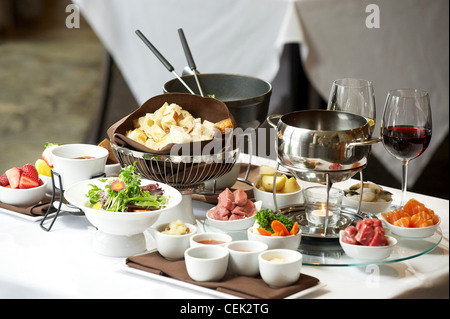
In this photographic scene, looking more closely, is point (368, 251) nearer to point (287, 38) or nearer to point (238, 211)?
point (238, 211)

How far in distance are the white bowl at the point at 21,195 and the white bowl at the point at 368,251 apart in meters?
0.70

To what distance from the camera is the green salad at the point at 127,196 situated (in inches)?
47.1

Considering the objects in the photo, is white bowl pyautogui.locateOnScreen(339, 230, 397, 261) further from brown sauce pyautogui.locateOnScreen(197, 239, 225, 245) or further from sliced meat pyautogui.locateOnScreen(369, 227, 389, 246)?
brown sauce pyautogui.locateOnScreen(197, 239, 225, 245)

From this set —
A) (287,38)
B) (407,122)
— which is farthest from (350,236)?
(287,38)

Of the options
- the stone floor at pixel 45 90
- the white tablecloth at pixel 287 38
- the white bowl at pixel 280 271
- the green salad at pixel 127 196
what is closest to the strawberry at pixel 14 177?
the green salad at pixel 127 196

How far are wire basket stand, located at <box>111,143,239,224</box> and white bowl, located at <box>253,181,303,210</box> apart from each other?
0.11m

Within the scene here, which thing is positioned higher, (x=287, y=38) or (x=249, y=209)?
(x=287, y=38)

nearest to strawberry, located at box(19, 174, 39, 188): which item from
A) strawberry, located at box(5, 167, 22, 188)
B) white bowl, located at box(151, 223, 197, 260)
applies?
strawberry, located at box(5, 167, 22, 188)

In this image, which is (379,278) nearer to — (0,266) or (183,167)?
(183,167)

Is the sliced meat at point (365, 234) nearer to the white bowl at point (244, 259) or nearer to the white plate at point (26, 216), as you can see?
the white bowl at point (244, 259)

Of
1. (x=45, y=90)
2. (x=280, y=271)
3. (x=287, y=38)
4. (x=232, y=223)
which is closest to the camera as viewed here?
(x=280, y=271)

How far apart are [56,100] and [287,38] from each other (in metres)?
3.49

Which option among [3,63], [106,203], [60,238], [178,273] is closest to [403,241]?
[178,273]

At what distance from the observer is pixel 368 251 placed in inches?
44.6
